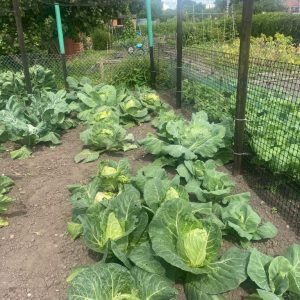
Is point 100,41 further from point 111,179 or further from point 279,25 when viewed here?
point 111,179

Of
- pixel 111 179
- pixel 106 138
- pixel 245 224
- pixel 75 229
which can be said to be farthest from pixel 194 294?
pixel 106 138

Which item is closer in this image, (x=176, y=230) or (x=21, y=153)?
(x=176, y=230)

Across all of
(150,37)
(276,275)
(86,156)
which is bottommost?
(86,156)

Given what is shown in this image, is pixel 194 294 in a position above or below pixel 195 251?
below

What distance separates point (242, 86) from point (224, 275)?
203 cm

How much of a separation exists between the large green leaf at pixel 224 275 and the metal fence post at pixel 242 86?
1604 millimetres

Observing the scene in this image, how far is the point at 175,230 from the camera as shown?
7.72 ft

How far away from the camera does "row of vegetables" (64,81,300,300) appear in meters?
2.10

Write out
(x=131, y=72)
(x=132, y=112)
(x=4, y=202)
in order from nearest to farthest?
(x=4, y=202), (x=132, y=112), (x=131, y=72)

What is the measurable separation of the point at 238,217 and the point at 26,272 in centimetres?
166

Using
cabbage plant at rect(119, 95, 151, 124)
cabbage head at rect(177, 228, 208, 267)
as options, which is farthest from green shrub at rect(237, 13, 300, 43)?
cabbage head at rect(177, 228, 208, 267)

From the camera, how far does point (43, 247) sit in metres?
2.81

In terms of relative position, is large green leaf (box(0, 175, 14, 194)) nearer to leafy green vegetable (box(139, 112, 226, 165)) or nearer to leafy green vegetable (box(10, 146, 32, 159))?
leafy green vegetable (box(10, 146, 32, 159))

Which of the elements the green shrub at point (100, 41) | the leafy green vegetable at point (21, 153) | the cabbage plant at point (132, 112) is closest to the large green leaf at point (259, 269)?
the leafy green vegetable at point (21, 153)
